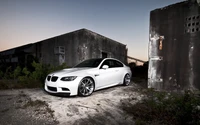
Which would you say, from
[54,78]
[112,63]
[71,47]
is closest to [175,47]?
[112,63]

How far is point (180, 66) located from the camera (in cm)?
535

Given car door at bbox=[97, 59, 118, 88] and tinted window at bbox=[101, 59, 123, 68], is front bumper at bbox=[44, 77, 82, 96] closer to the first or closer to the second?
car door at bbox=[97, 59, 118, 88]

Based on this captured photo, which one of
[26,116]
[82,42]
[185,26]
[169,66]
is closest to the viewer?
[26,116]

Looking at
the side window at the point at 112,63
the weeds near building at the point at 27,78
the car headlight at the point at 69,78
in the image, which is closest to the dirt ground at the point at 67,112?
the car headlight at the point at 69,78

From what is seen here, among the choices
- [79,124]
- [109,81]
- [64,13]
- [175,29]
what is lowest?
[79,124]

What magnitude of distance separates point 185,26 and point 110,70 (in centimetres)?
353

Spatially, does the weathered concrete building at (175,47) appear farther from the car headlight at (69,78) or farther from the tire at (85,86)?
the car headlight at (69,78)

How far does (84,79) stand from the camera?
4.95 meters

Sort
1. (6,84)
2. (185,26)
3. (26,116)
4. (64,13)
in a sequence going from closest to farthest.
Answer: (26,116), (185,26), (6,84), (64,13)

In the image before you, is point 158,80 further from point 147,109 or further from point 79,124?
point 79,124

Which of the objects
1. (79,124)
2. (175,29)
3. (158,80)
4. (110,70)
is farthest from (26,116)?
(175,29)

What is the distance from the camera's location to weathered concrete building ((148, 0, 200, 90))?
5035 mm

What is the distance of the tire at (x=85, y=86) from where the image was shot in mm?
4844

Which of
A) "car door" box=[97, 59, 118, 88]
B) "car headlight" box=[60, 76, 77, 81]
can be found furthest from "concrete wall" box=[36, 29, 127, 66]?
"car headlight" box=[60, 76, 77, 81]
